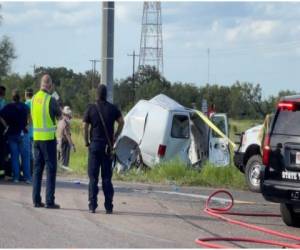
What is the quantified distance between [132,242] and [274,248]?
1.75 metres

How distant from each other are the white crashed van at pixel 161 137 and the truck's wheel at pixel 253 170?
8.92 ft

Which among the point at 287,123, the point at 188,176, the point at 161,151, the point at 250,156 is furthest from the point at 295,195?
the point at 161,151

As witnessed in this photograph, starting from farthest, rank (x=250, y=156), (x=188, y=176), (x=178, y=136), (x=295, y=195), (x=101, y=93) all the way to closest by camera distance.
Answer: (x=178, y=136), (x=188, y=176), (x=250, y=156), (x=101, y=93), (x=295, y=195)

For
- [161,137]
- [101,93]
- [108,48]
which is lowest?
[161,137]

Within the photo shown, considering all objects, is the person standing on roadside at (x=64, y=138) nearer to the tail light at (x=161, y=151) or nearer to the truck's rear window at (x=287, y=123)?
the tail light at (x=161, y=151)

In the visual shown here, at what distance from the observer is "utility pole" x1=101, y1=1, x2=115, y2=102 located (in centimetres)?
1859

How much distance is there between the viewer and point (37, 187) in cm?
1164

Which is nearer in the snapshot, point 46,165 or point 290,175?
point 290,175

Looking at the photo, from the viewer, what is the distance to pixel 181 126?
753 inches

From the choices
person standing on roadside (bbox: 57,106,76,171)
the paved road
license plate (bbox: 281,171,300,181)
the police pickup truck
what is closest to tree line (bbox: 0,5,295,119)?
person standing on roadside (bbox: 57,106,76,171)

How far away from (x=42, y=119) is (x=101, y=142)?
1194 mm

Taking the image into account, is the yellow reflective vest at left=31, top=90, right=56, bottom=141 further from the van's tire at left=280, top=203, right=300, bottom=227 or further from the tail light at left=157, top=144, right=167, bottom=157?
the tail light at left=157, top=144, right=167, bottom=157

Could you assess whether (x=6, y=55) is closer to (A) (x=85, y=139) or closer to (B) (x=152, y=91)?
(B) (x=152, y=91)

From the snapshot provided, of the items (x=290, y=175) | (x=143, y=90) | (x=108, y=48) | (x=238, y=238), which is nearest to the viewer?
(x=238, y=238)
